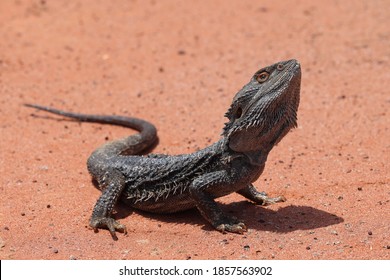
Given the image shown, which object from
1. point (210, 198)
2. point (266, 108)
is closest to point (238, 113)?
point (266, 108)

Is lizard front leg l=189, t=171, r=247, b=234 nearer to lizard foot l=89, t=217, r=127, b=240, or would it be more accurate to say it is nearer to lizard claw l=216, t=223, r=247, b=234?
lizard claw l=216, t=223, r=247, b=234

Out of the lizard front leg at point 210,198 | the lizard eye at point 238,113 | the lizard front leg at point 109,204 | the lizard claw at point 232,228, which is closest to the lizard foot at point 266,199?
the lizard front leg at point 210,198

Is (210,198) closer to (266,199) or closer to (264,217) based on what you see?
(264,217)

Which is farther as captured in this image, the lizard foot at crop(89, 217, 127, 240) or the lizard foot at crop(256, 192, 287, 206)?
the lizard foot at crop(256, 192, 287, 206)

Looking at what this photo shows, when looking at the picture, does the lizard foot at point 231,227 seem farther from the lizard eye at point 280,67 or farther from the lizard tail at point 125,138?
the lizard tail at point 125,138

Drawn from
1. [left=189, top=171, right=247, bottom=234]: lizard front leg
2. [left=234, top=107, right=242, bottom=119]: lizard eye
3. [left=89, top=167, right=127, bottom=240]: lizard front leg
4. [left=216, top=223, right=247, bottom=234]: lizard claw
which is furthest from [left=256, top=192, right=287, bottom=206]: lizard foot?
[left=89, top=167, right=127, bottom=240]: lizard front leg

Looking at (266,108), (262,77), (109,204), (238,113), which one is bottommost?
(109,204)
